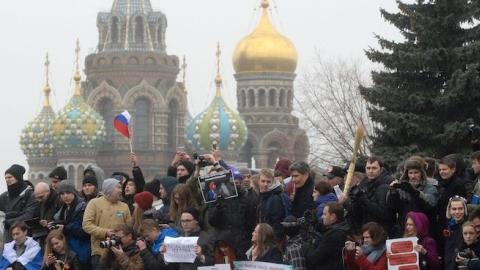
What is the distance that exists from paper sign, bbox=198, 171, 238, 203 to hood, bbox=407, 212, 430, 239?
1818 millimetres

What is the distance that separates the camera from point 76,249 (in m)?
14.5

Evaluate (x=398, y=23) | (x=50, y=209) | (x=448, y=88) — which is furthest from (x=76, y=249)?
(x=398, y=23)

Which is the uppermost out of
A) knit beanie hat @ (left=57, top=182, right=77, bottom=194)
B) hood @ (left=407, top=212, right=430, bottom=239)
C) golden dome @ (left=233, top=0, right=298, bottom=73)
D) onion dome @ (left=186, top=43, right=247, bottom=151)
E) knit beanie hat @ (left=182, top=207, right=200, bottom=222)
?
golden dome @ (left=233, top=0, right=298, bottom=73)

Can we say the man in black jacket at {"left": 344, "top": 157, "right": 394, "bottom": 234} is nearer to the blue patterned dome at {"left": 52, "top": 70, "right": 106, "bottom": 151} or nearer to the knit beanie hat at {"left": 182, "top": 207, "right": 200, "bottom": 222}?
the knit beanie hat at {"left": 182, "top": 207, "right": 200, "bottom": 222}

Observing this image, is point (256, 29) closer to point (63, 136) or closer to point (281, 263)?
point (63, 136)

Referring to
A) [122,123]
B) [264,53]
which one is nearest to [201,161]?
[122,123]

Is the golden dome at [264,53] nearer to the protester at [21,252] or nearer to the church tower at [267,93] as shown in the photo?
the church tower at [267,93]

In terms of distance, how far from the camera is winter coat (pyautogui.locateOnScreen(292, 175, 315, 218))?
1337cm

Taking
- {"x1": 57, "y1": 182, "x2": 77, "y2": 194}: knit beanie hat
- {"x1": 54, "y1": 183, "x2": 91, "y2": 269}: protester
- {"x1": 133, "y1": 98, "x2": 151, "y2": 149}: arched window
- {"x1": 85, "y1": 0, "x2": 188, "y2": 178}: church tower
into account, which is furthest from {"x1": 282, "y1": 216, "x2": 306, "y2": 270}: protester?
{"x1": 133, "y1": 98, "x2": 151, "y2": 149}: arched window

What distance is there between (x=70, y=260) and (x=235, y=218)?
1.65 meters

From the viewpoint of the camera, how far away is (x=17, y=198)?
50.8 ft

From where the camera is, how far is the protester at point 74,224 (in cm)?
1447

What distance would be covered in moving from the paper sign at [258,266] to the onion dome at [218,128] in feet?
258

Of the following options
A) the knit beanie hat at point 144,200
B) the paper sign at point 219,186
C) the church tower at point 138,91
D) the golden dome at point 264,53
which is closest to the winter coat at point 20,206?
the knit beanie hat at point 144,200
